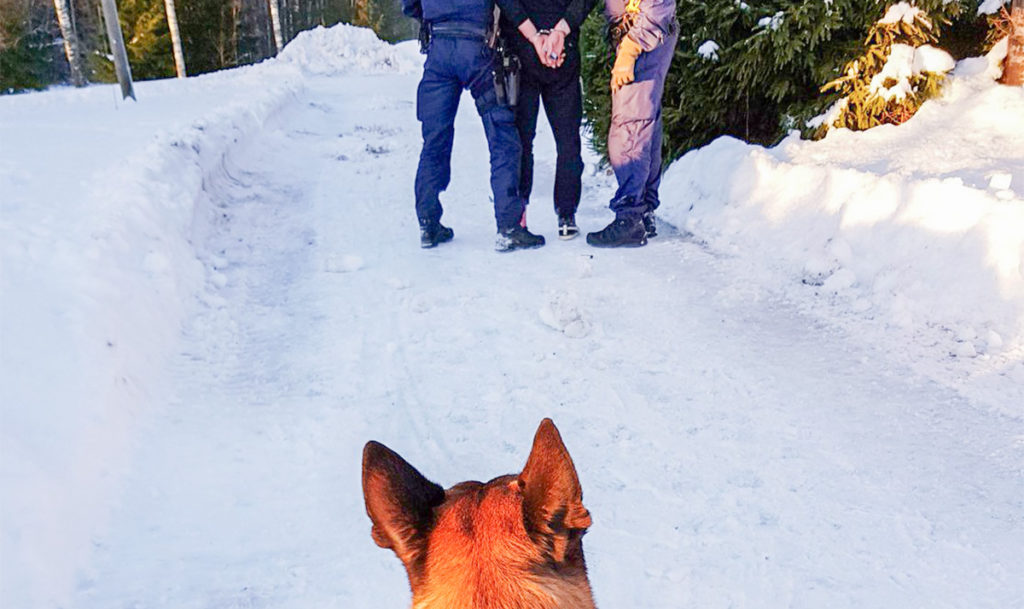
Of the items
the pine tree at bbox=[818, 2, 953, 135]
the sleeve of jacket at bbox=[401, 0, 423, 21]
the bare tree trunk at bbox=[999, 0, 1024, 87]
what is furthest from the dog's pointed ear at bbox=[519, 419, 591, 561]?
the bare tree trunk at bbox=[999, 0, 1024, 87]

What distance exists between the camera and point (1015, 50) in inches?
195

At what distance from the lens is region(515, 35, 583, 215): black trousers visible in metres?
5.28

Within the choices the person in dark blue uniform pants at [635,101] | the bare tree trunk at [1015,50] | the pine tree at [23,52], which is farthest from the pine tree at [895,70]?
the pine tree at [23,52]

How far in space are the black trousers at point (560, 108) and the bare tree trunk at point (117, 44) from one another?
1005 centimetres

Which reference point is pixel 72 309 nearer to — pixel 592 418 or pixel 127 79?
pixel 592 418

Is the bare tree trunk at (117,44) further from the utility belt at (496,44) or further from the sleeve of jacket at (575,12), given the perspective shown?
the sleeve of jacket at (575,12)

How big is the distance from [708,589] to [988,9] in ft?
17.2

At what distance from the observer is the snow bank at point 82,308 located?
7.66ft

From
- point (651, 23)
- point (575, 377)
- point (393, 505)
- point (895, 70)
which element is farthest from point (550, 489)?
point (895, 70)

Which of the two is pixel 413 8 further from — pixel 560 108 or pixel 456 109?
pixel 560 108

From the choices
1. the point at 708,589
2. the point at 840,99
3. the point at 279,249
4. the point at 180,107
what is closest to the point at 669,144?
the point at 840,99

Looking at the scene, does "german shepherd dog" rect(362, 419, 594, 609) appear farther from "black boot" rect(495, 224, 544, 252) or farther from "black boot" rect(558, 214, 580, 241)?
"black boot" rect(558, 214, 580, 241)

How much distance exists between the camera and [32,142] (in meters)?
7.25

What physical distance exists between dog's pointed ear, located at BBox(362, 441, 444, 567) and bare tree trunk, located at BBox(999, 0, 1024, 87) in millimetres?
5676
